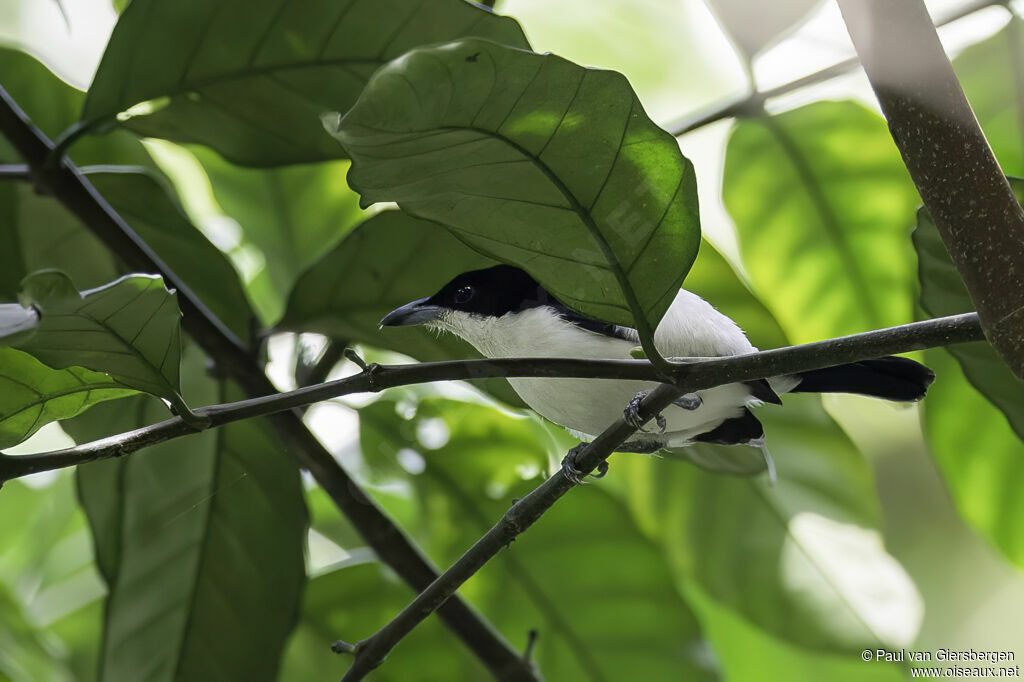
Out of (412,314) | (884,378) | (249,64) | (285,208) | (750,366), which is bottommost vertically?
(750,366)

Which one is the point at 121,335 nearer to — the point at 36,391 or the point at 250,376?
the point at 36,391

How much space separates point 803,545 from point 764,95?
0.55 metres

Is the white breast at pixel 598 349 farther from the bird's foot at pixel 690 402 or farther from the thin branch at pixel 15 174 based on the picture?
the thin branch at pixel 15 174

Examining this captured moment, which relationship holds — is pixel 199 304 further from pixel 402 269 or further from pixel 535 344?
pixel 535 344

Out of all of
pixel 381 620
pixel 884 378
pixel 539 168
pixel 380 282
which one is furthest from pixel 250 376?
pixel 884 378

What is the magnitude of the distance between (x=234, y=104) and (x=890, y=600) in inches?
36.5

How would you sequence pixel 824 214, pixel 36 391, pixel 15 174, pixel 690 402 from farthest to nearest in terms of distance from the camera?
1. pixel 824 214
2. pixel 690 402
3. pixel 15 174
4. pixel 36 391

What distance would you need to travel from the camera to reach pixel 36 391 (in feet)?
2.03

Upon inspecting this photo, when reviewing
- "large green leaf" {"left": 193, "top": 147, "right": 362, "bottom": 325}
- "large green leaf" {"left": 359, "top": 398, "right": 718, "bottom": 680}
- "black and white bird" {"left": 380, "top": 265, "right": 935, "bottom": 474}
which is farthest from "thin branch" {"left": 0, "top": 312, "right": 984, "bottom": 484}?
"large green leaf" {"left": 193, "top": 147, "right": 362, "bottom": 325}

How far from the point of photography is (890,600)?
1.12m

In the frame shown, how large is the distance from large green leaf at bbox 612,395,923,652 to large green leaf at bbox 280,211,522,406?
1.21ft

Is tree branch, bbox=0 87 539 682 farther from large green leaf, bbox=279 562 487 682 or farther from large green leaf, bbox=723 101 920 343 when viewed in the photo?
large green leaf, bbox=723 101 920 343

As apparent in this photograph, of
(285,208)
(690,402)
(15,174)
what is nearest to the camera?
(15,174)

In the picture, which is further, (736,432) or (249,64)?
(736,432)
